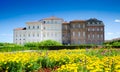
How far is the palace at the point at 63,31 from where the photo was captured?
81.1 m

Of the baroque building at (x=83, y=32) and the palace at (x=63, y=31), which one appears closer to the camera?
the baroque building at (x=83, y=32)

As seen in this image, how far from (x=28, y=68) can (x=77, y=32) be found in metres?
72.8

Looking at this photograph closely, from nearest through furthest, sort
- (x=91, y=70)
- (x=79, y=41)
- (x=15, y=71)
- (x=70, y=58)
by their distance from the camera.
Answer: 1. (x=91, y=70)
2. (x=15, y=71)
3. (x=70, y=58)
4. (x=79, y=41)

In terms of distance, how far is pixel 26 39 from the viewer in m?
85.1

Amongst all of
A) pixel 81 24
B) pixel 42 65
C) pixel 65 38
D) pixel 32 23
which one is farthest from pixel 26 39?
pixel 42 65

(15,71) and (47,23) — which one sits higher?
(47,23)

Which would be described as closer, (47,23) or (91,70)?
(91,70)

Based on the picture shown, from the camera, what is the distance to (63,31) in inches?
3275

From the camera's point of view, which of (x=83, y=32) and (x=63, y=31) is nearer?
(x=83, y=32)

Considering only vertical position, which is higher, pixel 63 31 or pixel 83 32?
pixel 63 31

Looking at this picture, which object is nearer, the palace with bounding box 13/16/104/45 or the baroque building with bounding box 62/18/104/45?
the baroque building with bounding box 62/18/104/45

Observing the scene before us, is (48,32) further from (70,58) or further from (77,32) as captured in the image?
(70,58)

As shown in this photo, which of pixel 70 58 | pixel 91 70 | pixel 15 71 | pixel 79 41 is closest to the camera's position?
pixel 91 70

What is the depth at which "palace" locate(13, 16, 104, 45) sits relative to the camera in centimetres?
8112
